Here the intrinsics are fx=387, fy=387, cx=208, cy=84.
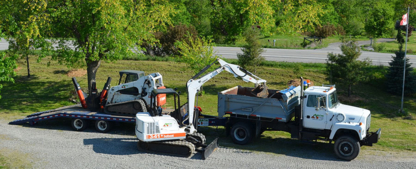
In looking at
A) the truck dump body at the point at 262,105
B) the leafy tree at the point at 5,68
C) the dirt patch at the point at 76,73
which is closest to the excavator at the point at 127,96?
the leafy tree at the point at 5,68

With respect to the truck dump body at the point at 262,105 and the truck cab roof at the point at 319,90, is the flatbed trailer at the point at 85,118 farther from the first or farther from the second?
the truck cab roof at the point at 319,90

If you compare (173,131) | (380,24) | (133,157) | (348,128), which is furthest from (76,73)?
(380,24)

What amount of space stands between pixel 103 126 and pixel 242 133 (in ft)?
20.5

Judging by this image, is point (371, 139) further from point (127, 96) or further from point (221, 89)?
point (221, 89)

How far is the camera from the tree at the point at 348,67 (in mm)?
23172

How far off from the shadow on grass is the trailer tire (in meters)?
6.28

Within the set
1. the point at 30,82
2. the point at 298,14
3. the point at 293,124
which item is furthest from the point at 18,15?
the point at 298,14

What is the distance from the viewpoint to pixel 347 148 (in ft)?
45.0

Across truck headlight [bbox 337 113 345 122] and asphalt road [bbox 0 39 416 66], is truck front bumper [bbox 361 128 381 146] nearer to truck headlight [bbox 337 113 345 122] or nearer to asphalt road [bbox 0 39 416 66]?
truck headlight [bbox 337 113 345 122]

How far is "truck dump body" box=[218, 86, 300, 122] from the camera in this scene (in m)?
14.6

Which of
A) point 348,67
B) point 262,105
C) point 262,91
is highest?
point 348,67

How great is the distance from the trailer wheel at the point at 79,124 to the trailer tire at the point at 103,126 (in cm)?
55

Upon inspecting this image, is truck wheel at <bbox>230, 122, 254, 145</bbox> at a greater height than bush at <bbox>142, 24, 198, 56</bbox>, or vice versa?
bush at <bbox>142, 24, 198, 56</bbox>

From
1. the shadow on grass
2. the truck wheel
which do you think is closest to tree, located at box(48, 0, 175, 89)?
the shadow on grass
